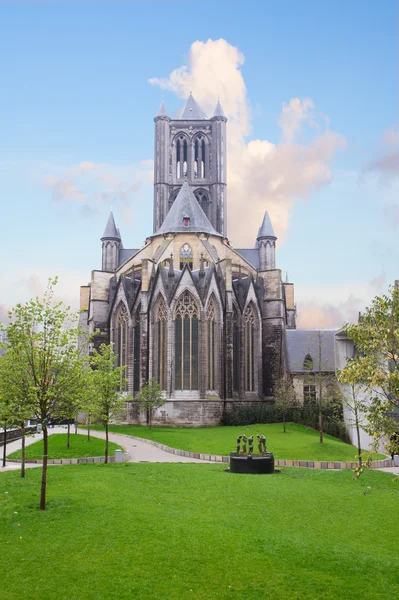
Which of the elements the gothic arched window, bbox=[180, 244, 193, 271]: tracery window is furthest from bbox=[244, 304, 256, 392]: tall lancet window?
the gothic arched window

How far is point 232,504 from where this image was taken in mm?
15742

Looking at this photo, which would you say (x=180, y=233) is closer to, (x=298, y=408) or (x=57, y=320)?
(x=298, y=408)

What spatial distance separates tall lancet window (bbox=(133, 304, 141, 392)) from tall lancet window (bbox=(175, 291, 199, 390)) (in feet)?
14.7

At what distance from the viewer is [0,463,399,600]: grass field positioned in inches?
405

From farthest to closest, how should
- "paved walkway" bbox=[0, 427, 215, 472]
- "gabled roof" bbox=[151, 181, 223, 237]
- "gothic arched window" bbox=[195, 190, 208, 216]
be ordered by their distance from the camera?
"gothic arched window" bbox=[195, 190, 208, 216] → "gabled roof" bbox=[151, 181, 223, 237] → "paved walkway" bbox=[0, 427, 215, 472]

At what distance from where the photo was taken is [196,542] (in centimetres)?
1216

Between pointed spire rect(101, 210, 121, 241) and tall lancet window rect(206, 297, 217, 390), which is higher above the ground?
pointed spire rect(101, 210, 121, 241)

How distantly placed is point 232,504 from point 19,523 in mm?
5522

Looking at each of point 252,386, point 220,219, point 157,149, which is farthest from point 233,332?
point 157,149

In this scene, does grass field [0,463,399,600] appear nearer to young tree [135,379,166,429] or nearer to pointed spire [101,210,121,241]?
young tree [135,379,166,429]

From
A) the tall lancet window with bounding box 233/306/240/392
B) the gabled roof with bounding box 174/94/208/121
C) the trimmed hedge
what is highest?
the gabled roof with bounding box 174/94/208/121

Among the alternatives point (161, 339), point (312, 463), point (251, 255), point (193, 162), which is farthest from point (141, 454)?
point (193, 162)

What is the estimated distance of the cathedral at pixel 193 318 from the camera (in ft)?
151

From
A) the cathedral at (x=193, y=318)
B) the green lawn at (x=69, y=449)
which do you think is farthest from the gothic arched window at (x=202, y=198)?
the green lawn at (x=69, y=449)
